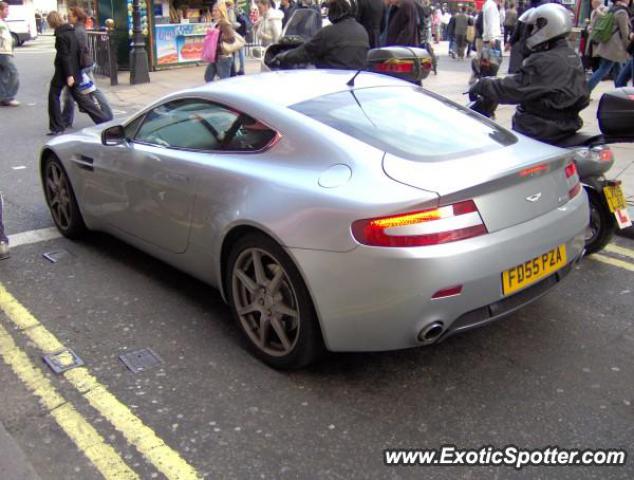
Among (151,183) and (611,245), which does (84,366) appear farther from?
(611,245)

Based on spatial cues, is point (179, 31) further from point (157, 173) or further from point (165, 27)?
point (157, 173)

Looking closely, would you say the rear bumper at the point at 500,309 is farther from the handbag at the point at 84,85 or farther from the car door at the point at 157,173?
the handbag at the point at 84,85

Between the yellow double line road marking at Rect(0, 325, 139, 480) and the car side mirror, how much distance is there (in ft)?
4.86

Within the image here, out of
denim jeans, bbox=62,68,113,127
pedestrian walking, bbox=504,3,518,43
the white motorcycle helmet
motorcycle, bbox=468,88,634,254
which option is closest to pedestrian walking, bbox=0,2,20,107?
denim jeans, bbox=62,68,113,127

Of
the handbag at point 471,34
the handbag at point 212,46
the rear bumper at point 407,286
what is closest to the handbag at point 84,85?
the handbag at point 212,46

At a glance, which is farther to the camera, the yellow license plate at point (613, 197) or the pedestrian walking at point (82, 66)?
the pedestrian walking at point (82, 66)

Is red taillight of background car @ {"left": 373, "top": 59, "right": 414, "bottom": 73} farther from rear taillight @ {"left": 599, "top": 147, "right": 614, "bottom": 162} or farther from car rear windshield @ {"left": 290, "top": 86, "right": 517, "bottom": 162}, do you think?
car rear windshield @ {"left": 290, "top": 86, "right": 517, "bottom": 162}

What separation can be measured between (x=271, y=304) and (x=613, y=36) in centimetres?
930

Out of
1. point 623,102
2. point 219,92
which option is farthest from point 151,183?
point 623,102

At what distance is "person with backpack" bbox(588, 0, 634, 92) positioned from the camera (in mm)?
10352

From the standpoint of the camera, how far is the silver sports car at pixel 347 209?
9.52 feet

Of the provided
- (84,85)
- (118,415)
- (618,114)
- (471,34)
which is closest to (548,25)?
(618,114)

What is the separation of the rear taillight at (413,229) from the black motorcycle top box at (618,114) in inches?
95.4

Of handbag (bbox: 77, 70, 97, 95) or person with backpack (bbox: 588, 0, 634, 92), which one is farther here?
person with backpack (bbox: 588, 0, 634, 92)
